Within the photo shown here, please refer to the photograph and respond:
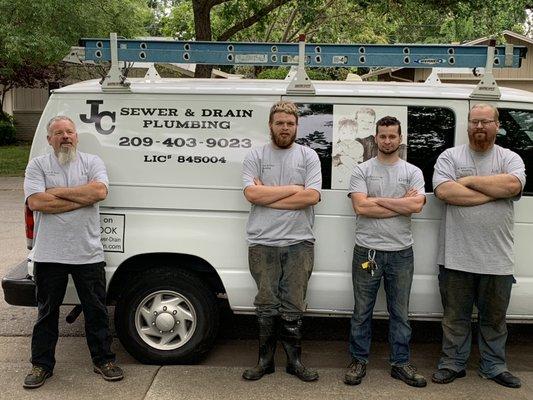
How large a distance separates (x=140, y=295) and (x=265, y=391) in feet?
3.69

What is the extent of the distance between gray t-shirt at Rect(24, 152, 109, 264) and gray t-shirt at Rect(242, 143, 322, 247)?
1007 mm

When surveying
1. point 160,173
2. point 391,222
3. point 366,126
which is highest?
point 366,126

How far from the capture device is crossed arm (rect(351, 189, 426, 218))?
3.91 meters

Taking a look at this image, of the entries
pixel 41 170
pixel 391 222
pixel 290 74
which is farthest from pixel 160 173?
pixel 391 222

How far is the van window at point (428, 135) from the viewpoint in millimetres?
4215

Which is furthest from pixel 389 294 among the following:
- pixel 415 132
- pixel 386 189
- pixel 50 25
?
pixel 50 25

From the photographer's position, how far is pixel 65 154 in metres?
3.99

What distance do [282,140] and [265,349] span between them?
4.80 feet

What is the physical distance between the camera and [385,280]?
4.09 m

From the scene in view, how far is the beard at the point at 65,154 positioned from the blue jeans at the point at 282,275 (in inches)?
53.2

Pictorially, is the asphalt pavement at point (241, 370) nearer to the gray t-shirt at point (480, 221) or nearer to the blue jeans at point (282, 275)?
the blue jeans at point (282, 275)

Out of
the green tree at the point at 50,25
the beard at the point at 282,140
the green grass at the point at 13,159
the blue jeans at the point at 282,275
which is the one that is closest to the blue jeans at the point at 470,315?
the blue jeans at the point at 282,275

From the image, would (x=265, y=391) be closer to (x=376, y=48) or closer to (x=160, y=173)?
(x=160, y=173)

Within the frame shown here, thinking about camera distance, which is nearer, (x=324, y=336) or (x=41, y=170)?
(x=41, y=170)
